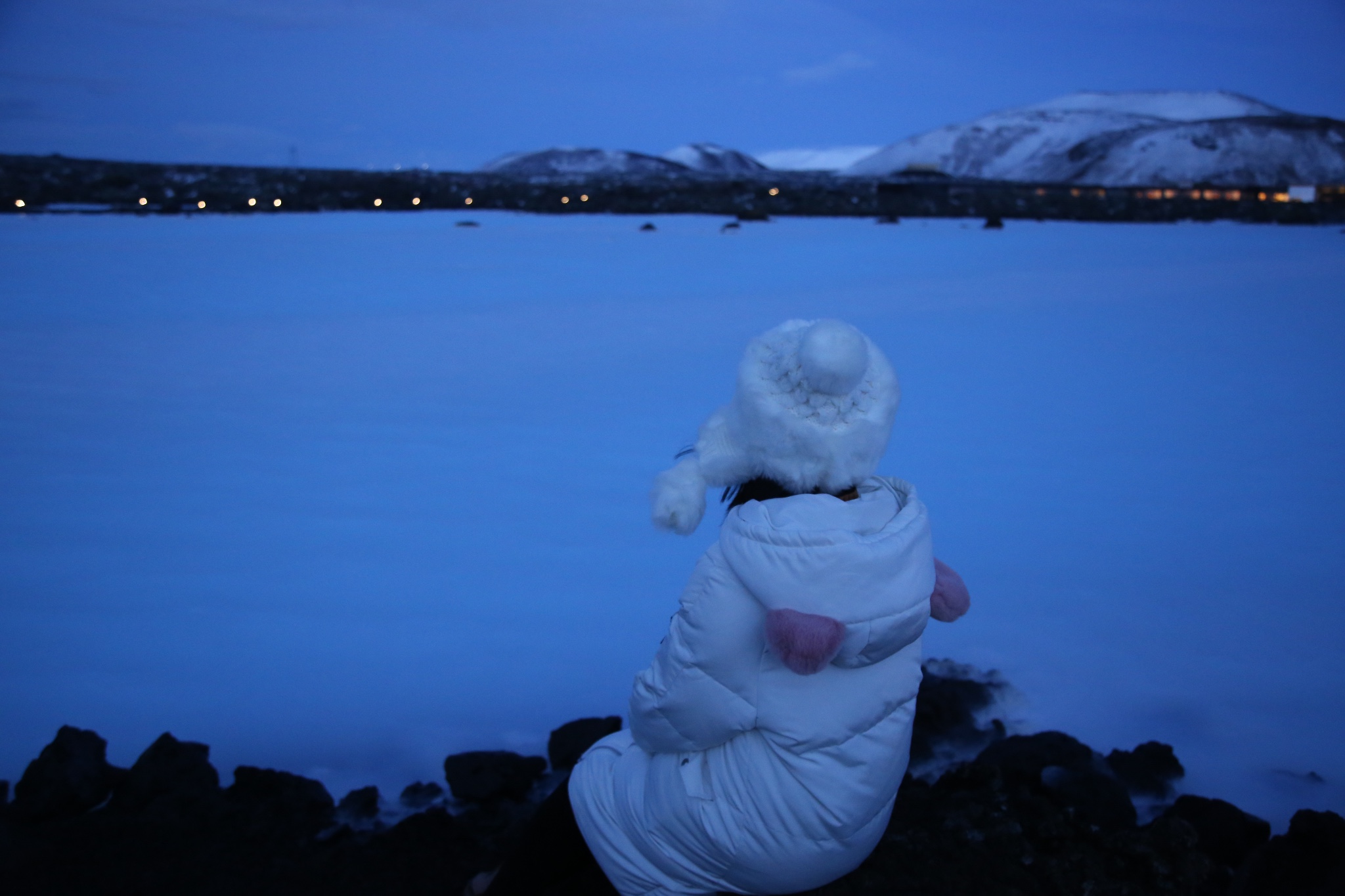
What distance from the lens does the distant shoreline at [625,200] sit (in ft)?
66.2

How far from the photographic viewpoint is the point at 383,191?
30953 mm

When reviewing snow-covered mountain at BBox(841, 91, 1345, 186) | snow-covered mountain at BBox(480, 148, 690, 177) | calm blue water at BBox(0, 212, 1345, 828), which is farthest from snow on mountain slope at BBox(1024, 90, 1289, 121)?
calm blue water at BBox(0, 212, 1345, 828)

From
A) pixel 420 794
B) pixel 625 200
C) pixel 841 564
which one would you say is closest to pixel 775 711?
pixel 841 564

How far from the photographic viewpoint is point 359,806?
1975 mm

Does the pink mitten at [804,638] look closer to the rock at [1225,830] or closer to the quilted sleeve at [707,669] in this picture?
the quilted sleeve at [707,669]

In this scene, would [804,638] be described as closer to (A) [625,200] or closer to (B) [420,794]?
(B) [420,794]

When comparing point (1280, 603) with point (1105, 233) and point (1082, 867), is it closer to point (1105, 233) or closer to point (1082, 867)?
point (1082, 867)

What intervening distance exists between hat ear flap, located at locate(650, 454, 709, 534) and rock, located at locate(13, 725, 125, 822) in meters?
1.55

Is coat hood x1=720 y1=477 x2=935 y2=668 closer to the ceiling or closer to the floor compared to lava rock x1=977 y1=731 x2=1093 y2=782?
closer to the ceiling

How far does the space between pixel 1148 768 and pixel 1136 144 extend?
85628 millimetres

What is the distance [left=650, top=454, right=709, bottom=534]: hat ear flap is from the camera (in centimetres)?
124

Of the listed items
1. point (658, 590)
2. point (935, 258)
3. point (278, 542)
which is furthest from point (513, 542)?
point (935, 258)

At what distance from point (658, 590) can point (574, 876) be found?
127 cm

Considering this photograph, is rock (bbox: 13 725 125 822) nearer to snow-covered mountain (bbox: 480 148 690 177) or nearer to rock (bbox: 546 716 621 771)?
rock (bbox: 546 716 621 771)
